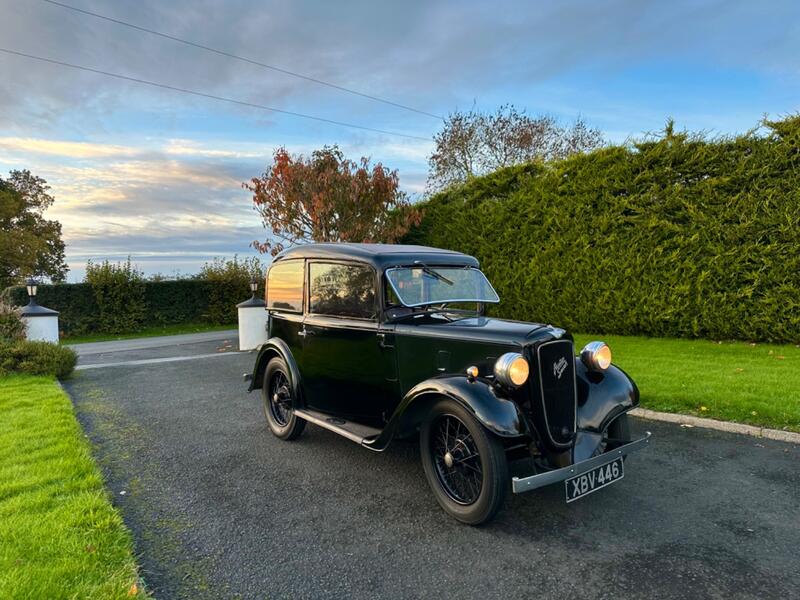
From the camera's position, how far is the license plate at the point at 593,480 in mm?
3113

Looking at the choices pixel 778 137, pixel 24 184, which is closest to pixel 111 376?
pixel 778 137

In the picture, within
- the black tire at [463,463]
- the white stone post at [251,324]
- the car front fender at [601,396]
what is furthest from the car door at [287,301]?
the white stone post at [251,324]

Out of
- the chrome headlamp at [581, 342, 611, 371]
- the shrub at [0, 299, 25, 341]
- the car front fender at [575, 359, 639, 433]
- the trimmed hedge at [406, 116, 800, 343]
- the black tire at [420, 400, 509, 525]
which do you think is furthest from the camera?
the shrub at [0, 299, 25, 341]

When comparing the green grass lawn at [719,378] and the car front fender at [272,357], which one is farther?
the green grass lawn at [719,378]

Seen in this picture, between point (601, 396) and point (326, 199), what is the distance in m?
10.0

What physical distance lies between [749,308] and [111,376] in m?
11.3

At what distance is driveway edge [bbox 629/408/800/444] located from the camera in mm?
4680

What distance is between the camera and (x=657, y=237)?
9703mm

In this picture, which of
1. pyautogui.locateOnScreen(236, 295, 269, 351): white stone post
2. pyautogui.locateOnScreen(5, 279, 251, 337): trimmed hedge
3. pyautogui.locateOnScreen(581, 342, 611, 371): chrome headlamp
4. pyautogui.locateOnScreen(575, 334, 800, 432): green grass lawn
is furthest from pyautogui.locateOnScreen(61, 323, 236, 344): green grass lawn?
pyautogui.locateOnScreen(581, 342, 611, 371): chrome headlamp

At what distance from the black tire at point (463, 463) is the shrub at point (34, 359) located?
7.38 meters

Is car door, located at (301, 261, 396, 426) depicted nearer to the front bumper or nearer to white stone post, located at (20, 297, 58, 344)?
the front bumper

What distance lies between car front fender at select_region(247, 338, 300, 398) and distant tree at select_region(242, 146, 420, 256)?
756 centimetres

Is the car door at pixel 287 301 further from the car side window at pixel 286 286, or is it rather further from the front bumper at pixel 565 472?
the front bumper at pixel 565 472

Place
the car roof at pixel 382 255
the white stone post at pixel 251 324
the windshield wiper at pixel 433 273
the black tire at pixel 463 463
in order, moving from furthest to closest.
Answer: the white stone post at pixel 251 324 → the windshield wiper at pixel 433 273 → the car roof at pixel 382 255 → the black tire at pixel 463 463
